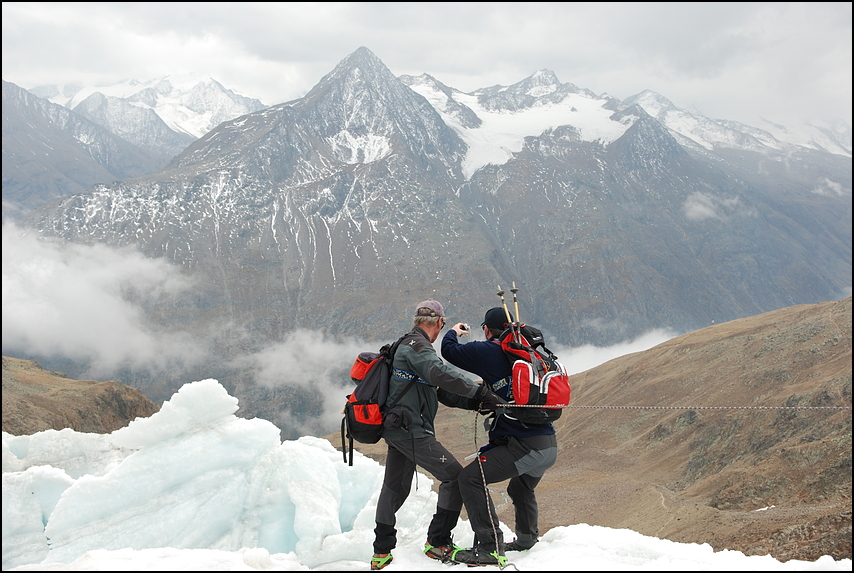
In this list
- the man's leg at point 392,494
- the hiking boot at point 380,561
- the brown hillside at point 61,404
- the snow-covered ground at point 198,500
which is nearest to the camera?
the hiking boot at point 380,561

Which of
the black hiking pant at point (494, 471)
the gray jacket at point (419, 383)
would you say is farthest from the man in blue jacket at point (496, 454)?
the gray jacket at point (419, 383)

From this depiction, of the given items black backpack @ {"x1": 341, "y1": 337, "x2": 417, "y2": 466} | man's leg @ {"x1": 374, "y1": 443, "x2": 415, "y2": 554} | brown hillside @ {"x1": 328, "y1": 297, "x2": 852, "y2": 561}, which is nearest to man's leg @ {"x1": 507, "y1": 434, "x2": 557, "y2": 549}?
man's leg @ {"x1": 374, "y1": 443, "x2": 415, "y2": 554}

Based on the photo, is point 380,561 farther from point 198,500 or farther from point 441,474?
point 198,500

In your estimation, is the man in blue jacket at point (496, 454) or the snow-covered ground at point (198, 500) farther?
the snow-covered ground at point (198, 500)

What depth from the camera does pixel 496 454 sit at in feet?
24.9

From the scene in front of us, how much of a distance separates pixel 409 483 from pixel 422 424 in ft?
3.70

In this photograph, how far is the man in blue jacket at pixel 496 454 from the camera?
742 centimetres

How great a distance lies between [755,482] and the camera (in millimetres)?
27531

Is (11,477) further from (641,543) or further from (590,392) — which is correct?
(590,392)

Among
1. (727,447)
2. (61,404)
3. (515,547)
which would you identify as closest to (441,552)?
(515,547)

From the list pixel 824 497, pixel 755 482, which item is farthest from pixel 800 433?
pixel 824 497

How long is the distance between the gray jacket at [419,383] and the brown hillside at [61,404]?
5213 cm

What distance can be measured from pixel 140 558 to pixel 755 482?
97.3 ft

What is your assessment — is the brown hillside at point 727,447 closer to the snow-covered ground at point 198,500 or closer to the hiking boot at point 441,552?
the hiking boot at point 441,552
